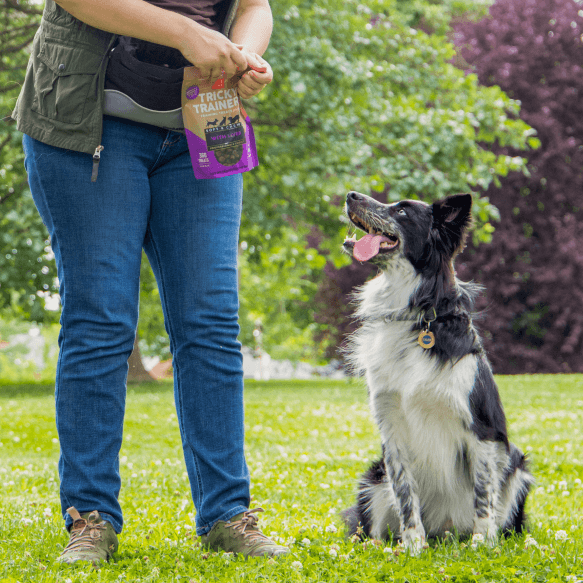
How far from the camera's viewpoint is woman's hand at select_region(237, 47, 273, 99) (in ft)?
7.97

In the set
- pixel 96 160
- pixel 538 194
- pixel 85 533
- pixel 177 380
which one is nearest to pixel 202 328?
pixel 177 380

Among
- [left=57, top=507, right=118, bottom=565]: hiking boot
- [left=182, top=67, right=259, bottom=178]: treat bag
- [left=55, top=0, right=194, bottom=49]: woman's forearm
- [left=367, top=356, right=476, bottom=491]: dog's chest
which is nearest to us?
[left=55, top=0, right=194, bottom=49]: woman's forearm

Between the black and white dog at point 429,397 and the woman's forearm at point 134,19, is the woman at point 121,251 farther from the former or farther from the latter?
the black and white dog at point 429,397

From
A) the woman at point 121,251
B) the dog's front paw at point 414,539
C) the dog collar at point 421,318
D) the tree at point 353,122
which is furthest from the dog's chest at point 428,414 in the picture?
the tree at point 353,122

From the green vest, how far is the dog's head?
1399 mm

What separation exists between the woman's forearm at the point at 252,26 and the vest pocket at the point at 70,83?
1.82 ft

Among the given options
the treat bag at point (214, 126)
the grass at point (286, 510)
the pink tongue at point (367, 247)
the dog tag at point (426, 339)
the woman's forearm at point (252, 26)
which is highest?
the woman's forearm at point (252, 26)

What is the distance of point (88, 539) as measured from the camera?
2334 millimetres

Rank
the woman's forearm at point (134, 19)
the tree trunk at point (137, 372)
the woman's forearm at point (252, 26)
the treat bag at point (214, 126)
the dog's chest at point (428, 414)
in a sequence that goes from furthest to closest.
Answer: the tree trunk at point (137, 372) → the dog's chest at point (428, 414) → the woman's forearm at point (252, 26) → the treat bag at point (214, 126) → the woman's forearm at point (134, 19)

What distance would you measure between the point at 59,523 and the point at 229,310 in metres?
1.38

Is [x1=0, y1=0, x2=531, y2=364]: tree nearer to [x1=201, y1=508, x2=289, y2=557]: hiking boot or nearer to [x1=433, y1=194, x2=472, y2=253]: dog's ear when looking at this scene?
[x1=433, y1=194, x2=472, y2=253]: dog's ear

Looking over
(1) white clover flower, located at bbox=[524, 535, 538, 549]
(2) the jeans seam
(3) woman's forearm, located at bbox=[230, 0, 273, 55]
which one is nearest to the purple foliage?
(1) white clover flower, located at bbox=[524, 535, 538, 549]

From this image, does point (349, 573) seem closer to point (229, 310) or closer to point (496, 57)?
point (229, 310)

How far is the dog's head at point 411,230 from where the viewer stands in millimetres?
3221
